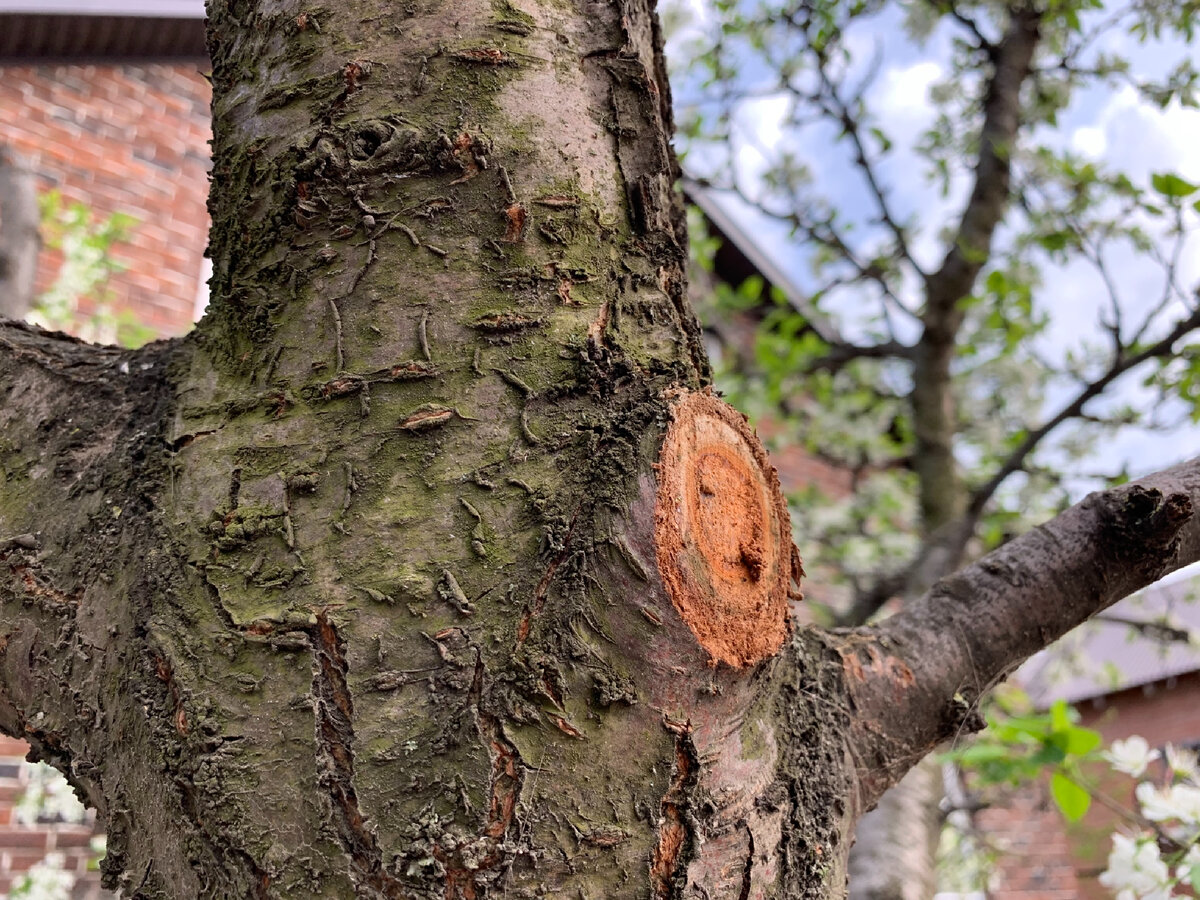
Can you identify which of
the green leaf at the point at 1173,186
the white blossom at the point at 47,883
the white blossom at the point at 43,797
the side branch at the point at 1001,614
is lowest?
the white blossom at the point at 47,883

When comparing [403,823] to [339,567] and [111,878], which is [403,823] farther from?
[111,878]

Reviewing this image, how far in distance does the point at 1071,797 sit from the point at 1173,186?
1.23m

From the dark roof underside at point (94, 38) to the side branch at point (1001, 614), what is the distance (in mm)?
5560

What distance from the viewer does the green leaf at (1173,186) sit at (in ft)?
5.77

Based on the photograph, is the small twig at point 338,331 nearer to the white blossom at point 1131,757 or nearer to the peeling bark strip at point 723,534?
the peeling bark strip at point 723,534

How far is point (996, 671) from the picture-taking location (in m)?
1.19

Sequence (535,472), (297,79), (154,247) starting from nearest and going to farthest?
(535,472), (297,79), (154,247)

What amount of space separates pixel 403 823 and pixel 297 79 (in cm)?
82

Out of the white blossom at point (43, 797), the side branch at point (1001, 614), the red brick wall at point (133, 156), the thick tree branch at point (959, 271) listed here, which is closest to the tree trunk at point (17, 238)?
the red brick wall at point (133, 156)

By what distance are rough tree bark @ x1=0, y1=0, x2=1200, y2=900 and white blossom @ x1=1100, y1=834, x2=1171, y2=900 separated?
94 cm

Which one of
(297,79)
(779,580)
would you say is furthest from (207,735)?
(297,79)

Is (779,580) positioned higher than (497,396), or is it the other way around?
(497,396)

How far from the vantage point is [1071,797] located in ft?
5.79

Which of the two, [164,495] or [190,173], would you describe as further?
[190,173]
